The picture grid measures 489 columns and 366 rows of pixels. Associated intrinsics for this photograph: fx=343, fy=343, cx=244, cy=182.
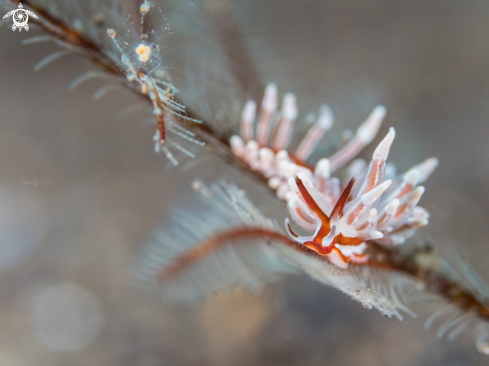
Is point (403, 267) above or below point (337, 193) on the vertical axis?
below

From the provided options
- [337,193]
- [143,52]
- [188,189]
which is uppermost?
[188,189]

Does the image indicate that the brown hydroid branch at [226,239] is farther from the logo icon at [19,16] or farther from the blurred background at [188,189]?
the blurred background at [188,189]

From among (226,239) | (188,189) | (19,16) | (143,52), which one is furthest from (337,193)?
(188,189)

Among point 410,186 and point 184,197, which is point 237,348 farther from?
point 410,186

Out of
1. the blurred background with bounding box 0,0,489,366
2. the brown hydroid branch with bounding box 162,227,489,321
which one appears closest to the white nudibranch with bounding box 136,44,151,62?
the brown hydroid branch with bounding box 162,227,489,321

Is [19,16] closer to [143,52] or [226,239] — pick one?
[143,52]

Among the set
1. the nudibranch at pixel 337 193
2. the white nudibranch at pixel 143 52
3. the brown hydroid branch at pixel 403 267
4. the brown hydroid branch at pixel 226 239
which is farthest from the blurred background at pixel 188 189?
the white nudibranch at pixel 143 52

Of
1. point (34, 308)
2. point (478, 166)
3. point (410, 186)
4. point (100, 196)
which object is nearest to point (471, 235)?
point (478, 166)
